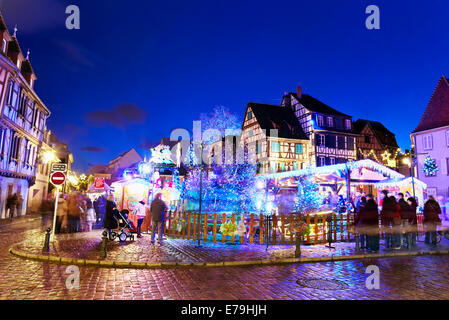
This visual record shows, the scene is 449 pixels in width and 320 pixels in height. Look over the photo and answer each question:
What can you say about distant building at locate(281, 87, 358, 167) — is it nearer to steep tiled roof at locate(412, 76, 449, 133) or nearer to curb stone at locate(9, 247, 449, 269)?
steep tiled roof at locate(412, 76, 449, 133)

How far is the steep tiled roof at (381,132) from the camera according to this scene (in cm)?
4591

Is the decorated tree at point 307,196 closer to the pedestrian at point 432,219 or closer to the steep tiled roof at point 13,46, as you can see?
the pedestrian at point 432,219

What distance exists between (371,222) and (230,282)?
5963mm

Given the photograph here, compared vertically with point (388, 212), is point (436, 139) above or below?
above

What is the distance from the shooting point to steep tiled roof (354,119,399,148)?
45.9 metres

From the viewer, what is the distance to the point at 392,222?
10.5m

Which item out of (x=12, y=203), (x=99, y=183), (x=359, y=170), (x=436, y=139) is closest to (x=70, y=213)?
(x=99, y=183)

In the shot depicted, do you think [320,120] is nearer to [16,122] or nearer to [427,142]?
[427,142]

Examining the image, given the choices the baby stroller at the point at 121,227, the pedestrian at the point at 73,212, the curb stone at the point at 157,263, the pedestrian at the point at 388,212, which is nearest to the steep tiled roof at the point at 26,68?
the pedestrian at the point at 73,212

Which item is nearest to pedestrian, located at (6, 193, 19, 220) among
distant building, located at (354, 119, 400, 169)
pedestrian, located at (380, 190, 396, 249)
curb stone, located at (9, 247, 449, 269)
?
curb stone, located at (9, 247, 449, 269)

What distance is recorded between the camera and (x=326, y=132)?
3978 cm

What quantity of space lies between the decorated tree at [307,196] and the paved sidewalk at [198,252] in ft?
30.0
